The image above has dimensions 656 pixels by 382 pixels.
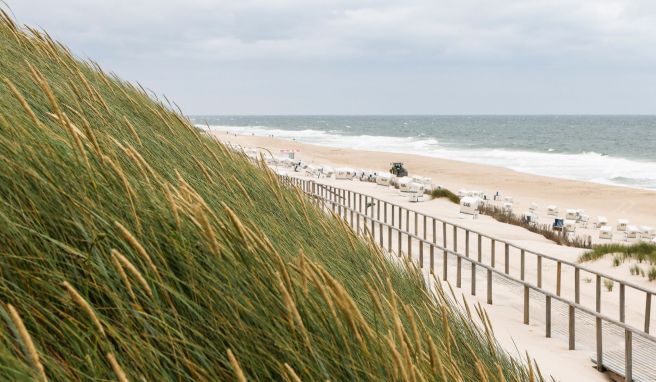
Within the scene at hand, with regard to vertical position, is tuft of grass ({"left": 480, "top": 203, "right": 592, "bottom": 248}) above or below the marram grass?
below

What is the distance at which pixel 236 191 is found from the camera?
333 cm

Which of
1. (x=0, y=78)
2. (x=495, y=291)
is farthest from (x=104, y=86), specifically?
(x=495, y=291)

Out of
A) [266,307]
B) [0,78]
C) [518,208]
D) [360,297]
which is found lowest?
[518,208]

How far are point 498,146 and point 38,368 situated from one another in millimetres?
82208

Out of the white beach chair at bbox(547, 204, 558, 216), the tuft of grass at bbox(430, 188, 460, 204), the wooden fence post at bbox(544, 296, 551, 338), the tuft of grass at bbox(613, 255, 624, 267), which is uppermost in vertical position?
the wooden fence post at bbox(544, 296, 551, 338)

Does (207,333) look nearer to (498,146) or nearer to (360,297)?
(360,297)

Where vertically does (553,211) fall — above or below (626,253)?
below

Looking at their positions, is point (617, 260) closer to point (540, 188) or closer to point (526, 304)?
point (526, 304)

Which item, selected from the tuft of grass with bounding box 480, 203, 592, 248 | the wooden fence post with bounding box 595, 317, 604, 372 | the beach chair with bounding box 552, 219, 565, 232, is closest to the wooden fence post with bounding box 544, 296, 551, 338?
the wooden fence post with bounding box 595, 317, 604, 372

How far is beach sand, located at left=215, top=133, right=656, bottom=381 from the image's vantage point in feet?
22.4

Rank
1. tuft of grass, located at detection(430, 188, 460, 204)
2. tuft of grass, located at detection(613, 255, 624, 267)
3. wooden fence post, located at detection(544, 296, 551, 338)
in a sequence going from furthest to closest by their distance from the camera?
tuft of grass, located at detection(430, 188, 460, 204) < tuft of grass, located at detection(613, 255, 624, 267) < wooden fence post, located at detection(544, 296, 551, 338)

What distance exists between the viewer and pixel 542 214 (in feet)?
88.4

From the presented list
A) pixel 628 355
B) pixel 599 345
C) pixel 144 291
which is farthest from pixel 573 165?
pixel 144 291

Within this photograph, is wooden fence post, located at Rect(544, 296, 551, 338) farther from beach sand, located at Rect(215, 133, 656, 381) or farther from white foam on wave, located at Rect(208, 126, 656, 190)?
white foam on wave, located at Rect(208, 126, 656, 190)
